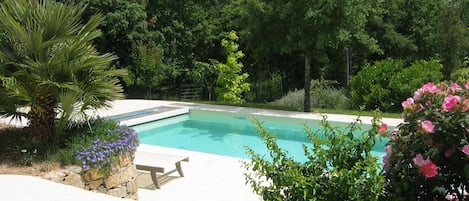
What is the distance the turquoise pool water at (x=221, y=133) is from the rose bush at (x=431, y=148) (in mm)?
5912

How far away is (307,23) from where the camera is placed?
36.4 feet

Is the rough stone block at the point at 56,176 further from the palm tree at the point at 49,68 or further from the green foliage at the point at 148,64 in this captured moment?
the green foliage at the point at 148,64

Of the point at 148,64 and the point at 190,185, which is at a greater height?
the point at 148,64

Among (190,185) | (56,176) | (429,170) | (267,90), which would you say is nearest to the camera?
(429,170)

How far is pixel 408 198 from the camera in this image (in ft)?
8.55

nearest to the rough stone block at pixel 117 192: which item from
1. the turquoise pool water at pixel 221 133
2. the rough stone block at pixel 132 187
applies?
the rough stone block at pixel 132 187

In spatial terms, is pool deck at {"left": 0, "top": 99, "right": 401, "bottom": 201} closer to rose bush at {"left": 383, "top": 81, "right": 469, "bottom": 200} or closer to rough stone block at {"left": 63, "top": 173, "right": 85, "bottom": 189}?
rough stone block at {"left": 63, "top": 173, "right": 85, "bottom": 189}

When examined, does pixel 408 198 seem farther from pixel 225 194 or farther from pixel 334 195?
pixel 225 194

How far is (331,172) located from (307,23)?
8.74 m

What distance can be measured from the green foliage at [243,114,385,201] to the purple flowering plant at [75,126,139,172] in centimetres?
261

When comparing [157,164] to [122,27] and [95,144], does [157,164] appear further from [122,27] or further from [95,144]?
[122,27]

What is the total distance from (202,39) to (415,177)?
51.4 feet

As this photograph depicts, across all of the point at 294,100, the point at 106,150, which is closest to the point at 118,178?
the point at 106,150

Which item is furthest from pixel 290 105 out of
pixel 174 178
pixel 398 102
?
pixel 174 178
